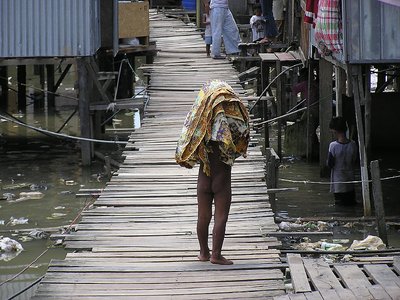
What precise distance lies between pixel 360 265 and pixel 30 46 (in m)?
10.6

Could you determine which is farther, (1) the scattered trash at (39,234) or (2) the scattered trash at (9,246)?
(1) the scattered trash at (39,234)

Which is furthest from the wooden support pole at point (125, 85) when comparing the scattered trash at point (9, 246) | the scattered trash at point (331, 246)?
the scattered trash at point (331, 246)

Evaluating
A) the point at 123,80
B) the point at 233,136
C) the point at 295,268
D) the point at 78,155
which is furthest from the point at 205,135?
the point at 123,80

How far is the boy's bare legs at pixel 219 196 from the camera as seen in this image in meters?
7.30

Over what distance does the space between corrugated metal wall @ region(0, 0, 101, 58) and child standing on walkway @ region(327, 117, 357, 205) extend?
493 cm

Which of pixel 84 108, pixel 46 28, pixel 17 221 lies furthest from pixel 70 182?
pixel 17 221

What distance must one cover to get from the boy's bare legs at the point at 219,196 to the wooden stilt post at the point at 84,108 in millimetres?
9938

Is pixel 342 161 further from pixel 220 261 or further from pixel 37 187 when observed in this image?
pixel 220 261

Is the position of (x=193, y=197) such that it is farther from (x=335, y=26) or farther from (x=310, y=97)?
(x=310, y=97)

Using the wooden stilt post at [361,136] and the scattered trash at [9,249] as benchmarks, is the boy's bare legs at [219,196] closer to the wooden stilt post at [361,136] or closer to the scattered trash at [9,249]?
the scattered trash at [9,249]

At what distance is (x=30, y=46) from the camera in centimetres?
1678

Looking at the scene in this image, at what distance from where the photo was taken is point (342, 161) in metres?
14.1

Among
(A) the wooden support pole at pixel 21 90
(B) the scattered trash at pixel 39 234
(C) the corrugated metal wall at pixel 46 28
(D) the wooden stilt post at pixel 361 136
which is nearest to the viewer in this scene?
(B) the scattered trash at pixel 39 234

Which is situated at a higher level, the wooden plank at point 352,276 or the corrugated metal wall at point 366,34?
the corrugated metal wall at point 366,34
